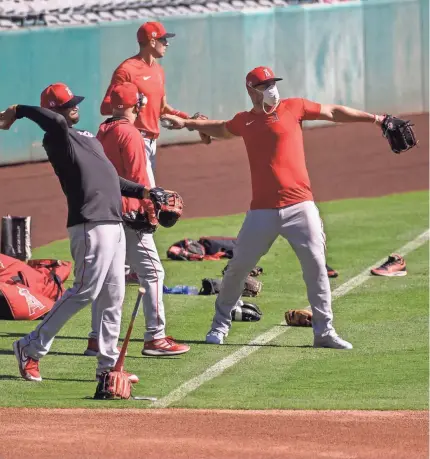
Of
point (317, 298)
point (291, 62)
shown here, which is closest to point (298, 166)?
point (317, 298)

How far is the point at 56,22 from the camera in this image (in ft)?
63.2

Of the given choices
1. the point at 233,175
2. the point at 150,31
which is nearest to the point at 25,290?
the point at 150,31

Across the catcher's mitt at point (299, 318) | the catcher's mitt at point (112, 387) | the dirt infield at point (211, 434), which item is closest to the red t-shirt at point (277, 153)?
the catcher's mitt at point (299, 318)

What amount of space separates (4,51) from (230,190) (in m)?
4.31

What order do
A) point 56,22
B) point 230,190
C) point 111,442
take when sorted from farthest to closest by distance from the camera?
1. point 230,190
2. point 56,22
3. point 111,442

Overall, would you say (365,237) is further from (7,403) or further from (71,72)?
(7,403)

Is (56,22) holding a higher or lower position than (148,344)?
higher

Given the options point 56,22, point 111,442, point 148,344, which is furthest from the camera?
point 56,22

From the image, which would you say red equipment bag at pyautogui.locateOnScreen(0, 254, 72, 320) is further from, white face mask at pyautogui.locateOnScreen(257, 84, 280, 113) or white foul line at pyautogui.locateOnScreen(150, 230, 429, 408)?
white face mask at pyautogui.locateOnScreen(257, 84, 280, 113)

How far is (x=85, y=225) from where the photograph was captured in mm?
10297

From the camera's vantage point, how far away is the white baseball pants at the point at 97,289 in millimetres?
10266

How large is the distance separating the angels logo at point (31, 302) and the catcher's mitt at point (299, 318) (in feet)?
7.10

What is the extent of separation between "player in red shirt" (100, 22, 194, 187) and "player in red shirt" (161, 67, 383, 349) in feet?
9.48

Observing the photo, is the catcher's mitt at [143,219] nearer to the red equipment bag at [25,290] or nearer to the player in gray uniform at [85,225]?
the player in gray uniform at [85,225]
